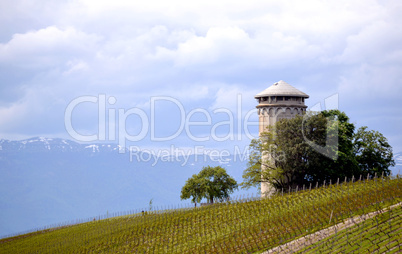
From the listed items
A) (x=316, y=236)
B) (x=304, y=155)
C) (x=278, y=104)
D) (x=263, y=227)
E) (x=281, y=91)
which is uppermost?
(x=281, y=91)

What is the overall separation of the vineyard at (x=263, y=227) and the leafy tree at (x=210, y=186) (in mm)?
10465

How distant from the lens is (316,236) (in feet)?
112

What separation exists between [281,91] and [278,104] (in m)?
1.82

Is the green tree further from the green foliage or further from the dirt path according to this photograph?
the dirt path

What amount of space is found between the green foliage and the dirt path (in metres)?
22.1

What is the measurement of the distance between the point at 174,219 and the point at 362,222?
2564cm

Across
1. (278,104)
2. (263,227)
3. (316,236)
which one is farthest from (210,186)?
(316,236)

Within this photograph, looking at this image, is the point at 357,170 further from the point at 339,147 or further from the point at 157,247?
the point at 157,247

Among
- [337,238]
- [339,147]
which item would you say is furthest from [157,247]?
[339,147]

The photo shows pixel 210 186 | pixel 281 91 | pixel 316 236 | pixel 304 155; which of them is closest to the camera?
pixel 316 236

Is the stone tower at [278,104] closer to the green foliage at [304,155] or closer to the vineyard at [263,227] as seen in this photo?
the green foliage at [304,155]

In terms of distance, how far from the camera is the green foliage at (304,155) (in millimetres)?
57625

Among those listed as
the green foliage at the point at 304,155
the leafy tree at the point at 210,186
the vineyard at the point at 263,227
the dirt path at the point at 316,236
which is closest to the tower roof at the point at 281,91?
the green foliage at the point at 304,155

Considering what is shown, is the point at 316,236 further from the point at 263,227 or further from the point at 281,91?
the point at 281,91
